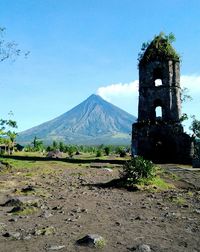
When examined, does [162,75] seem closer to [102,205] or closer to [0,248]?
[102,205]

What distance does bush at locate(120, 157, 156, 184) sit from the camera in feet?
51.2

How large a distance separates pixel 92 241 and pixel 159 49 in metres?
34.6

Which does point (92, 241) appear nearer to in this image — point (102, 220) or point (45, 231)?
point (45, 231)

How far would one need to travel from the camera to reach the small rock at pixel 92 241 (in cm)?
697

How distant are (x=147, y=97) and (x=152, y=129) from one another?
3.64 m

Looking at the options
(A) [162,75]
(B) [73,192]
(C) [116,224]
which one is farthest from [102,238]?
(A) [162,75]

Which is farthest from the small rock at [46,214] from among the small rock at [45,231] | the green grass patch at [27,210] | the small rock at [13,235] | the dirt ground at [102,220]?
the small rock at [13,235]

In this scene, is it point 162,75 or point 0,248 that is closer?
point 0,248

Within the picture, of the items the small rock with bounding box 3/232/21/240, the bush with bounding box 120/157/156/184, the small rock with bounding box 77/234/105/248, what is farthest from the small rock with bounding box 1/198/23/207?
the bush with bounding box 120/157/156/184

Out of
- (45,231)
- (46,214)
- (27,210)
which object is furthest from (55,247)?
(27,210)

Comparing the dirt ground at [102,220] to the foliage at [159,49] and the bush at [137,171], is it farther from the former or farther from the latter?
the foliage at [159,49]

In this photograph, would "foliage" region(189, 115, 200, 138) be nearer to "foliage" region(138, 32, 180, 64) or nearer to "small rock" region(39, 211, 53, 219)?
"foliage" region(138, 32, 180, 64)

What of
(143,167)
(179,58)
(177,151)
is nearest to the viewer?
(143,167)

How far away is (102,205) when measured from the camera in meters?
11.4
